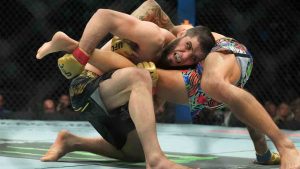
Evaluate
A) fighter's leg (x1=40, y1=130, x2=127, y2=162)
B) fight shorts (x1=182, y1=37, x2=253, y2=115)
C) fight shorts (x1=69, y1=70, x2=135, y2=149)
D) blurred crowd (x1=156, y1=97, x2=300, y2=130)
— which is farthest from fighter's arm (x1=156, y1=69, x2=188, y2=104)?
blurred crowd (x1=156, y1=97, x2=300, y2=130)

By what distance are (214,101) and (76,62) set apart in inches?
15.0

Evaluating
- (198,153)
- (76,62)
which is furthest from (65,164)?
(198,153)

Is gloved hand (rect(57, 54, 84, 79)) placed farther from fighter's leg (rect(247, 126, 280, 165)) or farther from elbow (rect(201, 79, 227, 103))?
fighter's leg (rect(247, 126, 280, 165))

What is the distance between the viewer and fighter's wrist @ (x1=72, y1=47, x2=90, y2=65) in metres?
1.49

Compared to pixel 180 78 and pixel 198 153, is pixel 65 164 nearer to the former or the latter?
pixel 180 78

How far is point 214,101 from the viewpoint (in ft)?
5.07

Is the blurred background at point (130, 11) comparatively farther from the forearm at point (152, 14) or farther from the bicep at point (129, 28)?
the bicep at point (129, 28)

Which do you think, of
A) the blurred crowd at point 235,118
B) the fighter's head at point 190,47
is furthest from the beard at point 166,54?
the blurred crowd at point 235,118

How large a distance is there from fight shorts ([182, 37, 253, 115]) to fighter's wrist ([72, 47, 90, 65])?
0.92 ft

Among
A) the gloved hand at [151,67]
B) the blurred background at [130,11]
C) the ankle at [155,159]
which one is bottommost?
the blurred background at [130,11]

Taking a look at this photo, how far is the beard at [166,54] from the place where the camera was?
1539mm

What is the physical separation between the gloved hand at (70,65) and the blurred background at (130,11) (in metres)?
2.34

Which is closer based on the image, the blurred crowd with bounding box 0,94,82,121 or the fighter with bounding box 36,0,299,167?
the fighter with bounding box 36,0,299,167

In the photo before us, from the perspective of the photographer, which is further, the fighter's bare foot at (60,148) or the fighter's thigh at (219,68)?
the fighter's bare foot at (60,148)
